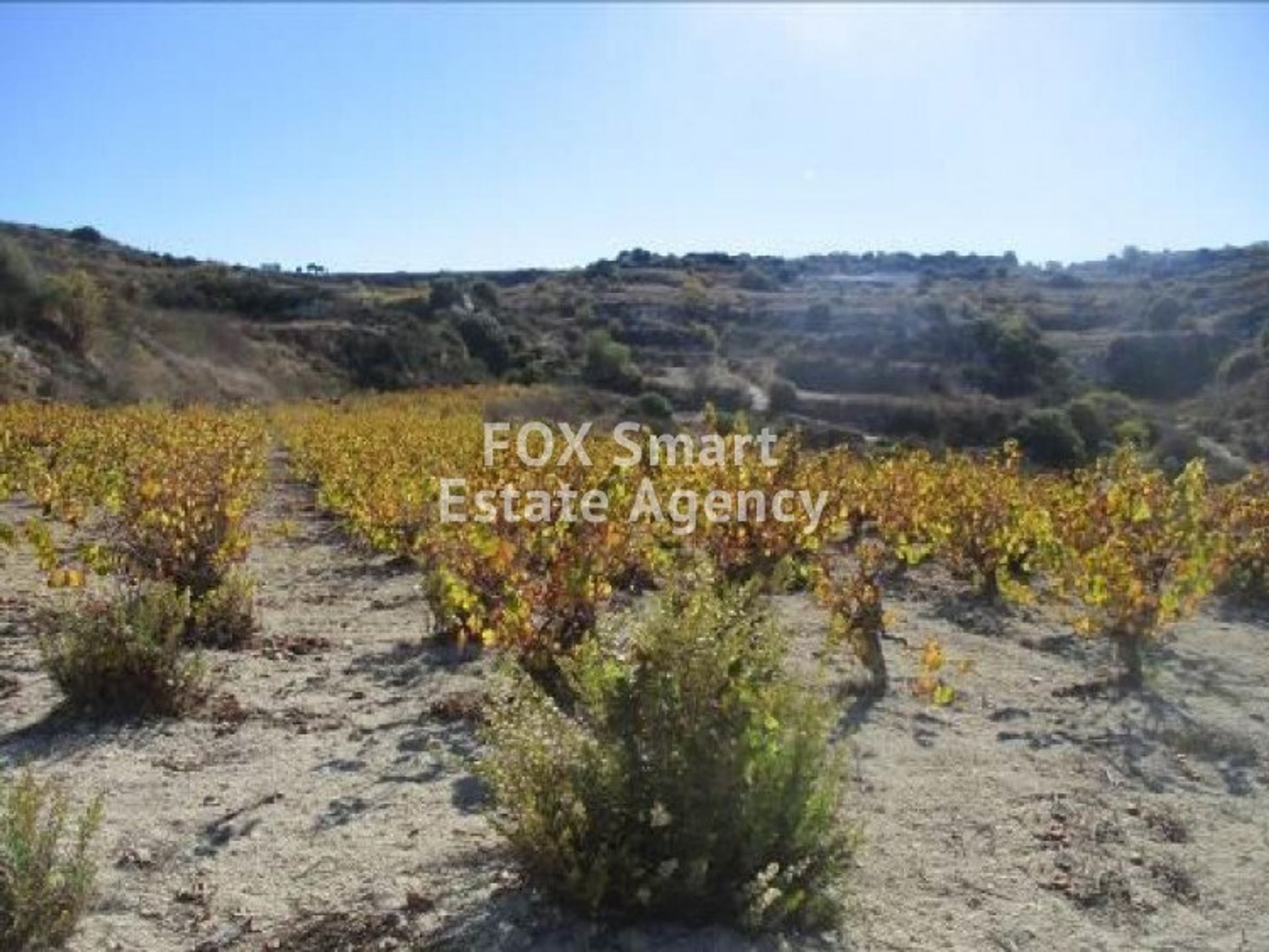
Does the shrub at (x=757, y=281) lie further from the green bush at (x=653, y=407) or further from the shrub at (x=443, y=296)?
the green bush at (x=653, y=407)

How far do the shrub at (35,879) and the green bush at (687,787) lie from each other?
122 cm

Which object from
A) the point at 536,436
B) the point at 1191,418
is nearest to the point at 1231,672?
the point at 536,436

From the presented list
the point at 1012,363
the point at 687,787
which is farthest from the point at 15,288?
the point at 1012,363

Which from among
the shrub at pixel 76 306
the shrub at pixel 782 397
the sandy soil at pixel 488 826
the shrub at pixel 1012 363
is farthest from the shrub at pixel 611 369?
the sandy soil at pixel 488 826

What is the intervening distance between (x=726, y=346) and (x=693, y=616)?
4758 cm

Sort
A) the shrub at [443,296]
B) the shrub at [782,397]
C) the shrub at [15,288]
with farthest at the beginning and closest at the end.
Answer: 1. the shrub at [443,296]
2. the shrub at [782,397]
3. the shrub at [15,288]

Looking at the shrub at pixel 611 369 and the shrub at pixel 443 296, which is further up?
the shrub at pixel 443 296

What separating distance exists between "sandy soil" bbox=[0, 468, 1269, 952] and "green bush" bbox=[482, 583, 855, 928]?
150 mm

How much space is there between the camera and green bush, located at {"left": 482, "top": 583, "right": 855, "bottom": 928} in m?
3.25

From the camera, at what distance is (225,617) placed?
6.52m

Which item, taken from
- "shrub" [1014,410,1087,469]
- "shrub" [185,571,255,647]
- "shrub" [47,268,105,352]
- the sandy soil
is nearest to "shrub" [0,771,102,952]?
the sandy soil

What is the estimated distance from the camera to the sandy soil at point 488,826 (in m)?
3.50

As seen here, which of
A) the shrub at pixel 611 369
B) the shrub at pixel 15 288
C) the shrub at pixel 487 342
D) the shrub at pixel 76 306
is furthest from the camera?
the shrub at pixel 487 342

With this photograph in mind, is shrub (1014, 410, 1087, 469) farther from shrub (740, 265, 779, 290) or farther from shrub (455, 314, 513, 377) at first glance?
shrub (740, 265, 779, 290)
